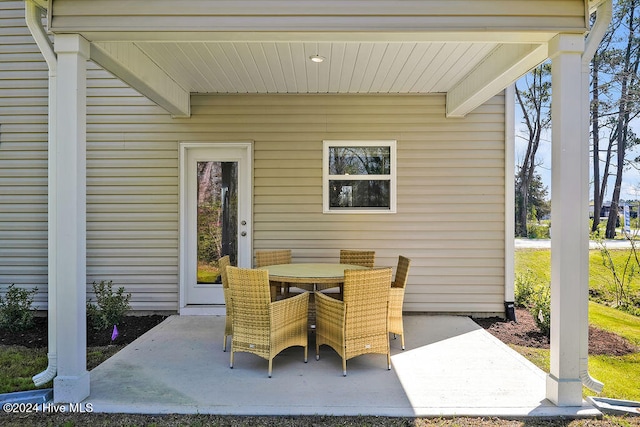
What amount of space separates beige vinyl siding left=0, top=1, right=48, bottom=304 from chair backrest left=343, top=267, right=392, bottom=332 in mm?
4319

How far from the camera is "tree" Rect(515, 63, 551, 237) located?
27.2ft

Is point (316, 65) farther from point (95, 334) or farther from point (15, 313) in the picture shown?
point (15, 313)

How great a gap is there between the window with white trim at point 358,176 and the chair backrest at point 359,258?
1.97 feet

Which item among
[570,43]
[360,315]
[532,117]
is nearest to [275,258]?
[360,315]

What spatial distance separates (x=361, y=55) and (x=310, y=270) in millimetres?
2229

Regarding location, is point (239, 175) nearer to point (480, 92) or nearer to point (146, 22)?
point (146, 22)

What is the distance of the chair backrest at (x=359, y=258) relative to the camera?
4.72 m

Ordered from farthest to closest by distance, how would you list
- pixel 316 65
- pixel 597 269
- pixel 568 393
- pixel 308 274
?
pixel 597 269 → pixel 316 65 → pixel 308 274 → pixel 568 393

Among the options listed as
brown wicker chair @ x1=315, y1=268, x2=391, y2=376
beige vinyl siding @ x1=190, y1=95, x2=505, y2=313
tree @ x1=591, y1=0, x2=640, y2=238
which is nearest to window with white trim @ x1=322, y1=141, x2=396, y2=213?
beige vinyl siding @ x1=190, y1=95, x2=505, y2=313

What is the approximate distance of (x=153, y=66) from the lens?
3.89 metres

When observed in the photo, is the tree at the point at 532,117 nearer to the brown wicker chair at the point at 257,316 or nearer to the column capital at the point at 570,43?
the column capital at the point at 570,43

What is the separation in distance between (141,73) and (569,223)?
3867 mm

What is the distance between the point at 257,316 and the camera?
3.14 meters

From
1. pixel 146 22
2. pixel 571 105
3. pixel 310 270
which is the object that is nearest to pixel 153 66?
pixel 146 22
